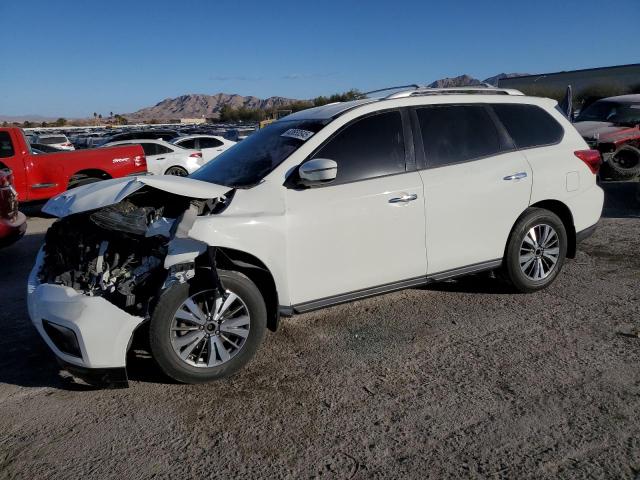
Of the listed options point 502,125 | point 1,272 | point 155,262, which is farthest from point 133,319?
point 1,272

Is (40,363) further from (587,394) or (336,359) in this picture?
(587,394)

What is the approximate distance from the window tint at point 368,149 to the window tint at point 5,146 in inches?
295

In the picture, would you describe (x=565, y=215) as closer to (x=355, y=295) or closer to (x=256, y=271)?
(x=355, y=295)

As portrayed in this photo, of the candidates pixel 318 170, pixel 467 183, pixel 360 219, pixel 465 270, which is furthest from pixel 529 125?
pixel 318 170

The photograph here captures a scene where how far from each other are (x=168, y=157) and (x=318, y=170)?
11.1m

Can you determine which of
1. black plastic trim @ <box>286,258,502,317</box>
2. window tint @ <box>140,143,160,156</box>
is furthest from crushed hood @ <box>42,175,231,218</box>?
window tint @ <box>140,143,160,156</box>

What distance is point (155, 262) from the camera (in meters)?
3.32

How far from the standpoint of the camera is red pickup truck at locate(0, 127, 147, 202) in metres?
8.90

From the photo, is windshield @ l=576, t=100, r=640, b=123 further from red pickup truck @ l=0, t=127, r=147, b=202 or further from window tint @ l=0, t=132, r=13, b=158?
window tint @ l=0, t=132, r=13, b=158

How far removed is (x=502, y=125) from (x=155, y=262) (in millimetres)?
3205

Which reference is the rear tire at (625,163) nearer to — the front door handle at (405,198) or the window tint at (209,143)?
the front door handle at (405,198)

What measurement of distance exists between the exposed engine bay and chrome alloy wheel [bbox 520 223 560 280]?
107 inches

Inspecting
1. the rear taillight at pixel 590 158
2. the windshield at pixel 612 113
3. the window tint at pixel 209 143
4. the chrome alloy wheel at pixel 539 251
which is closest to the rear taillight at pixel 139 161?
the window tint at pixel 209 143

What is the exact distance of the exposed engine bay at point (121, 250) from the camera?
3.20 meters
